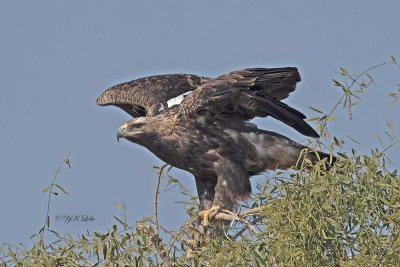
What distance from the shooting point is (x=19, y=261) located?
354 inches

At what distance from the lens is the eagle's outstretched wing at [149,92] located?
1417cm

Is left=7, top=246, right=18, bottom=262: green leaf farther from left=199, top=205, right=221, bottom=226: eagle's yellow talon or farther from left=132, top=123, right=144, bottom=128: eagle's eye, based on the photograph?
left=132, top=123, right=144, bottom=128: eagle's eye

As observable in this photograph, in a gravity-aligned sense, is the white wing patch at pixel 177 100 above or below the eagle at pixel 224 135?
above

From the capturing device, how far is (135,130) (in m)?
13.2

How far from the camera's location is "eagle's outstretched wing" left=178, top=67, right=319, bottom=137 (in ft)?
40.2

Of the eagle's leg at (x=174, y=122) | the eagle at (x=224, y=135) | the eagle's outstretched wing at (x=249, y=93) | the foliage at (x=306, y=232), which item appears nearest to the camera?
the foliage at (x=306, y=232)

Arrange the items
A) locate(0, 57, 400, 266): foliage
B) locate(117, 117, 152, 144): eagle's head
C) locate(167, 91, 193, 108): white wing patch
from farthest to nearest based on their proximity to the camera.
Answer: locate(167, 91, 193, 108): white wing patch, locate(117, 117, 152, 144): eagle's head, locate(0, 57, 400, 266): foliage

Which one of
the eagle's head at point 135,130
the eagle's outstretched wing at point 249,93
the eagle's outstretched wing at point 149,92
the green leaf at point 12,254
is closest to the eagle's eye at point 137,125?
the eagle's head at point 135,130

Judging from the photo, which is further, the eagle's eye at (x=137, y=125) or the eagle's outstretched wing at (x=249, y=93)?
the eagle's eye at (x=137, y=125)

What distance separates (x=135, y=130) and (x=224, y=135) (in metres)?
1.03

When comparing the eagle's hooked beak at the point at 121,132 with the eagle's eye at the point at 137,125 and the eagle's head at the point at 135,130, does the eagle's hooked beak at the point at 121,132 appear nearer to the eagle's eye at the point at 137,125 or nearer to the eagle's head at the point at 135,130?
the eagle's head at the point at 135,130

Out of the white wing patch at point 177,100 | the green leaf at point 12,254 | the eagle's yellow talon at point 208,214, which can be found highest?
the white wing patch at point 177,100

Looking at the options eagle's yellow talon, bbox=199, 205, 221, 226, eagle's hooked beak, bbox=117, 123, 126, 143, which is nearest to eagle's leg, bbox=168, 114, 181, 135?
eagle's hooked beak, bbox=117, 123, 126, 143

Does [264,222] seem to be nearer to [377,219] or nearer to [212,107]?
[377,219]
